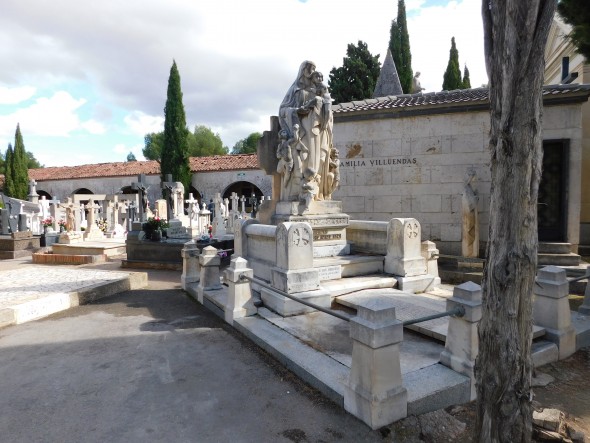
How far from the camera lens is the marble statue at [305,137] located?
6164mm

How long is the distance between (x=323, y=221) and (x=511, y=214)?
4199 millimetres

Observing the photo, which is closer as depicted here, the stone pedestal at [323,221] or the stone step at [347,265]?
the stone step at [347,265]

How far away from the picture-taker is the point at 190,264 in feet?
24.0

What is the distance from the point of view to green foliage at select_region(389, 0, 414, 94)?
2505 cm

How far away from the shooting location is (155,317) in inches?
220

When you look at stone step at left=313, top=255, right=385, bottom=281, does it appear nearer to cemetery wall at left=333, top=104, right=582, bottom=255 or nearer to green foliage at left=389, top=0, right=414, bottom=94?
cemetery wall at left=333, top=104, right=582, bottom=255

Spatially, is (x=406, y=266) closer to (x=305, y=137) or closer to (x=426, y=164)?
(x=305, y=137)

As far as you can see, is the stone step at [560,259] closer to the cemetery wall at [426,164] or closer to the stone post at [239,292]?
the cemetery wall at [426,164]

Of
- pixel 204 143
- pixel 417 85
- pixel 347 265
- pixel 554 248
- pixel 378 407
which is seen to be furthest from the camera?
pixel 204 143

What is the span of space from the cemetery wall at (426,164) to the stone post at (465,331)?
19.4ft

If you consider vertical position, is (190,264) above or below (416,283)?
above

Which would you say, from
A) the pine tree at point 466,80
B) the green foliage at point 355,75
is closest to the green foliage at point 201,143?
the green foliage at point 355,75

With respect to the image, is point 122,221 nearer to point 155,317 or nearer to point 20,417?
point 155,317

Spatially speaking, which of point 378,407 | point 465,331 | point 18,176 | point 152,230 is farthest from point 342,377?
point 18,176
